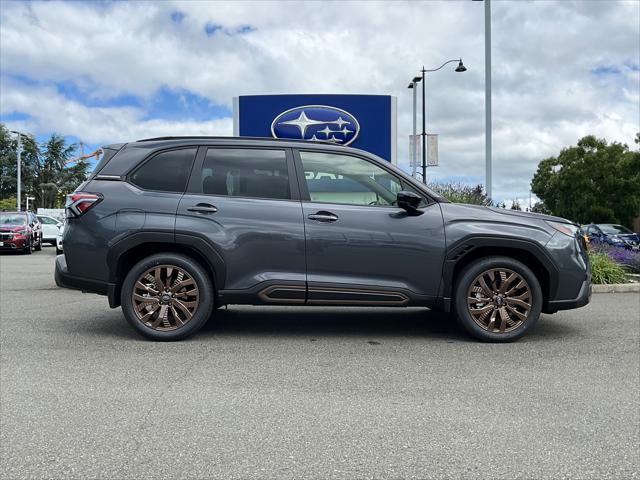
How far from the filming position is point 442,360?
504 centimetres

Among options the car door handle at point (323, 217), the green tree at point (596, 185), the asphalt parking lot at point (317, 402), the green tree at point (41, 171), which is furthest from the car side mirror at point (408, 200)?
the green tree at point (41, 171)

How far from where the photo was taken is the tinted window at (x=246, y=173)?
5.67 meters

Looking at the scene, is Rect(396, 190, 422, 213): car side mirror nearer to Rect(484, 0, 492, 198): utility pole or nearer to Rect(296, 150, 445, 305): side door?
Rect(296, 150, 445, 305): side door

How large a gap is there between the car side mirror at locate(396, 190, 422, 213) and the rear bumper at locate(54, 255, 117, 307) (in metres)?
2.80

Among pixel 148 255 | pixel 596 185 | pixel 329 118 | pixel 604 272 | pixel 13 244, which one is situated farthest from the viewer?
pixel 596 185

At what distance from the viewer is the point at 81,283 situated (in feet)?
18.4

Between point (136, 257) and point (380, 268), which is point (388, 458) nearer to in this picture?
point (380, 268)

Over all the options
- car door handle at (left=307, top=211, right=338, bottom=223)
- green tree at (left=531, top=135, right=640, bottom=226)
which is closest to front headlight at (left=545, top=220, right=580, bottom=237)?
car door handle at (left=307, top=211, right=338, bottom=223)

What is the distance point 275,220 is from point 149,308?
1.45 m

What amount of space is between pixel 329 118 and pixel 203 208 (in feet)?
25.4

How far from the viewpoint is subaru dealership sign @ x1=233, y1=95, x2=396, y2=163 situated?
12812 mm

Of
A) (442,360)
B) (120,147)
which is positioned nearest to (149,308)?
(120,147)

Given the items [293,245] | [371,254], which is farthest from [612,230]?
[293,245]

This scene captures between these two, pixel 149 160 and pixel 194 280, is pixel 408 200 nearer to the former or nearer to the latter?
pixel 194 280
